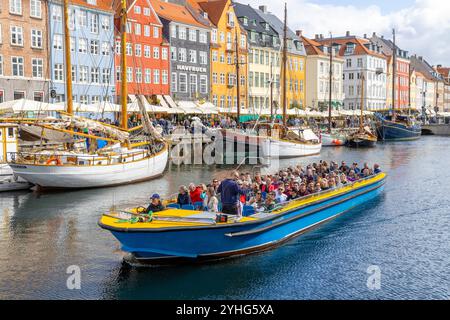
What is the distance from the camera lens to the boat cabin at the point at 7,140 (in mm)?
29438

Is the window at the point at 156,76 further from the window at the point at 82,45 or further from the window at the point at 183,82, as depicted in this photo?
the window at the point at 82,45

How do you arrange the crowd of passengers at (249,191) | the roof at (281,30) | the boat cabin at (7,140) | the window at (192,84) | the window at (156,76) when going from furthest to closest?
the roof at (281,30) < the window at (192,84) < the window at (156,76) < the boat cabin at (7,140) < the crowd of passengers at (249,191)

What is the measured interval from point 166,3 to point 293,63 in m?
26.5

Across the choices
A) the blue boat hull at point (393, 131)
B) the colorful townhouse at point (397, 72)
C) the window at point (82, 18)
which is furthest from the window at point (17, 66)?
the colorful townhouse at point (397, 72)

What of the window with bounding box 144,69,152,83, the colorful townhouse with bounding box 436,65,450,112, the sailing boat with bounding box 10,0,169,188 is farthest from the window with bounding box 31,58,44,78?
the colorful townhouse with bounding box 436,65,450,112

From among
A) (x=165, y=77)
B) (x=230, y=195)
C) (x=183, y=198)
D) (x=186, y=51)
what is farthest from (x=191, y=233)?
(x=186, y=51)

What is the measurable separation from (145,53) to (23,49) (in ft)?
49.5

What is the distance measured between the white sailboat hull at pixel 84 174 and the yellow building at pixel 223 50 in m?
39.1

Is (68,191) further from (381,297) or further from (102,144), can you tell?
(381,297)

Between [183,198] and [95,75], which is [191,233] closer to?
[183,198]

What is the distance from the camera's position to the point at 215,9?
2854 inches

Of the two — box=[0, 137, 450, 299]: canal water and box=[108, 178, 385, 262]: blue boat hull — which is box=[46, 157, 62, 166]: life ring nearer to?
box=[0, 137, 450, 299]: canal water

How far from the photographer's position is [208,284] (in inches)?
552

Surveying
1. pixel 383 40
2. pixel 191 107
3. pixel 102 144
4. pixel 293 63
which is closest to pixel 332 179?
pixel 102 144
